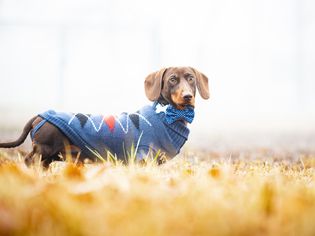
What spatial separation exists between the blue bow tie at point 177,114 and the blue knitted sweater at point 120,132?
0.16 feet

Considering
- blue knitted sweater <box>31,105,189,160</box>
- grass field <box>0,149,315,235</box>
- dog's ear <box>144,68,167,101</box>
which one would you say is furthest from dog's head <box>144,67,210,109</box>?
grass field <box>0,149,315,235</box>

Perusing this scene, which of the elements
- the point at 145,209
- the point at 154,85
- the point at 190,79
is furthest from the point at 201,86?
the point at 145,209

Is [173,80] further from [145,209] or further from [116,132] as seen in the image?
[145,209]

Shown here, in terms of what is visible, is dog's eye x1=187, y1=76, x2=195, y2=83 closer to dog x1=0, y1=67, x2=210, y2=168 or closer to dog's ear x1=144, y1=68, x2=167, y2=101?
dog x1=0, y1=67, x2=210, y2=168

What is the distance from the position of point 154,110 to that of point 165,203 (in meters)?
1.96

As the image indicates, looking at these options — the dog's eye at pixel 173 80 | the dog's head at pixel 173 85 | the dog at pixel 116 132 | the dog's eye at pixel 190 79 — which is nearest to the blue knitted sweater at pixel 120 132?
the dog at pixel 116 132

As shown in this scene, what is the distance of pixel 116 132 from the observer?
344 cm

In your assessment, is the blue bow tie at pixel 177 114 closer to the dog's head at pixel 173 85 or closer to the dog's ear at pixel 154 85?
the dog's head at pixel 173 85

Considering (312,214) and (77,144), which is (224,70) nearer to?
(77,144)

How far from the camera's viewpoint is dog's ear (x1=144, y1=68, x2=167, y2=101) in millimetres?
3709

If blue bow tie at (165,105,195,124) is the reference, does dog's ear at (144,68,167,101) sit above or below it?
above

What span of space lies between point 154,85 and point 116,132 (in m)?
0.62

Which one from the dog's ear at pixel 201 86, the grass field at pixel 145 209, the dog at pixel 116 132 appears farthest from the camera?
the dog's ear at pixel 201 86

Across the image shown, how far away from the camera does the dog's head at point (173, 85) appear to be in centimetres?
356
